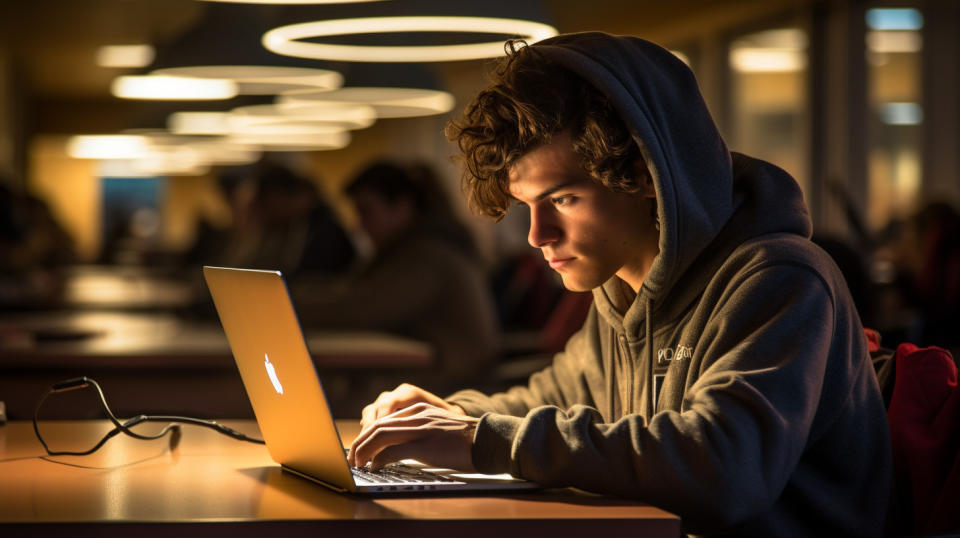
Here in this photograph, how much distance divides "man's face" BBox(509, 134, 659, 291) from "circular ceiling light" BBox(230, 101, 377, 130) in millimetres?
4186

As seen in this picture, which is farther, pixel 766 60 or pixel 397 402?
pixel 766 60

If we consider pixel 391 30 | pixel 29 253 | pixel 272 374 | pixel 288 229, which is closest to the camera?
pixel 272 374

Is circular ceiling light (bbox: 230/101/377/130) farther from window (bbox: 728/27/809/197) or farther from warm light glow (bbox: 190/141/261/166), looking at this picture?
window (bbox: 728/27/809/197)

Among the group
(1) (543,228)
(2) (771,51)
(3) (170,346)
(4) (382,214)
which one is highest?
(1) (543,228)

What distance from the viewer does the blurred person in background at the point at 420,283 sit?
4.48m

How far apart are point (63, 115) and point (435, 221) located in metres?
17.9

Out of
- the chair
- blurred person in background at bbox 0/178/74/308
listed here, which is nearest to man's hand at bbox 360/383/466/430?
the chair

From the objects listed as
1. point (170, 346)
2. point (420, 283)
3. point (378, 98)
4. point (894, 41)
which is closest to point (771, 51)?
point (894, 41)

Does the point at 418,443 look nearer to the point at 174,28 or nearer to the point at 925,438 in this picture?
the point at 925,438

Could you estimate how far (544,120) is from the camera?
1.60 metres

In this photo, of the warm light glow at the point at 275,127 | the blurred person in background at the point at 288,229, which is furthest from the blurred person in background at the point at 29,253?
the warm light glow at the point at 275,127

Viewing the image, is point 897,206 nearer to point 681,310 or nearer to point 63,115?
point 681,310

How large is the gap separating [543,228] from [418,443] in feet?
1.18

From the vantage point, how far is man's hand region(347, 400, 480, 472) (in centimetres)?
144
